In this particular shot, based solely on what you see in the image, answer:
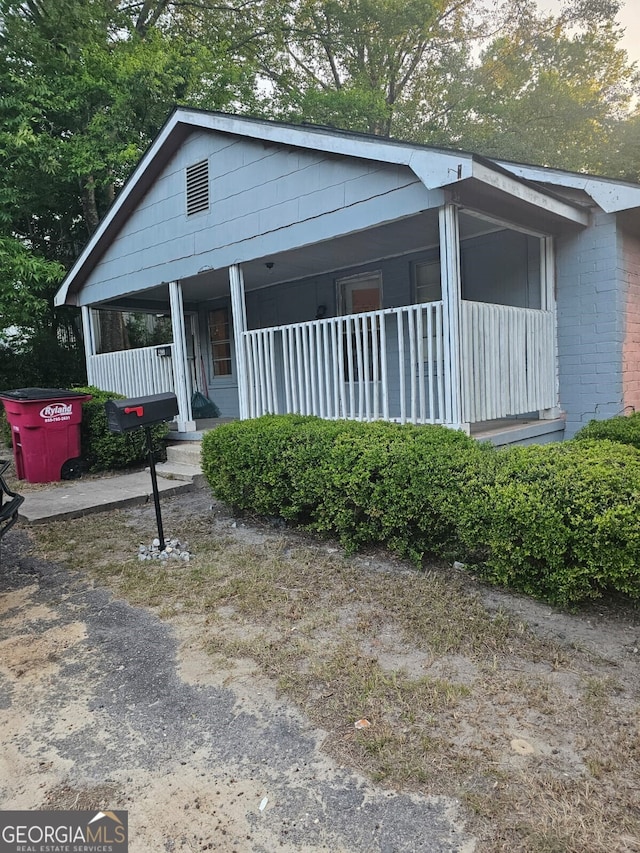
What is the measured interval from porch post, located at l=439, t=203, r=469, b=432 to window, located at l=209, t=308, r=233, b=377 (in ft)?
21.4

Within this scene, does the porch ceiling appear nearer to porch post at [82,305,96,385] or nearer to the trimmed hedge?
porch post at [82,305,96,385]

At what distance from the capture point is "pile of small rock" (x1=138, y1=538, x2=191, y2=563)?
4.23 metres

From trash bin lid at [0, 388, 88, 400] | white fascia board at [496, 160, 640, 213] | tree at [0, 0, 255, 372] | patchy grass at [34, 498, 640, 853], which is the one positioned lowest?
patchy grass at [34, 498, 640, 853]

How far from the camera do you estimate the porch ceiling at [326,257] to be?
21.2 ft

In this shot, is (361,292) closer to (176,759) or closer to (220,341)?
(220,341)

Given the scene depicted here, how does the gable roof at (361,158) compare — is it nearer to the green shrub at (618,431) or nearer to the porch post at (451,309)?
the porch post at (451,309)

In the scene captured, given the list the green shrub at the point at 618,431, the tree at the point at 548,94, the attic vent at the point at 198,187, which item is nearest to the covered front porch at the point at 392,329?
the green shrub at the point at 618,431

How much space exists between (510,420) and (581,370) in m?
1.04

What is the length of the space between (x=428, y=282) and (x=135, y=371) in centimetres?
519

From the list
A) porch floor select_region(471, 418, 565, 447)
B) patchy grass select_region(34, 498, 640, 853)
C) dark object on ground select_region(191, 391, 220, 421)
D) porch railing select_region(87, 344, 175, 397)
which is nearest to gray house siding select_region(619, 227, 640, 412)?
porch floor select_region(471, 418, 565, 447)

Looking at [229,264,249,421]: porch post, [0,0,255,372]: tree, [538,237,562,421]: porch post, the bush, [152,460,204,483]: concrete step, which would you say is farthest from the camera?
[0,0,255,372]: tree

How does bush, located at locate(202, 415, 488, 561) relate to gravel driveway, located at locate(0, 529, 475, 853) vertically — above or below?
above

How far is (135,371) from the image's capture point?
370 inches

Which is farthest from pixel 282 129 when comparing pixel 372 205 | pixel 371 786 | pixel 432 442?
pixel 371 786
